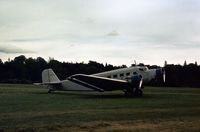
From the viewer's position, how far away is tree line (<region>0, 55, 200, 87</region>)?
283 ft

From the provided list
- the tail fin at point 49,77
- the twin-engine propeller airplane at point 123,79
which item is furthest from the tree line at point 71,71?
the twin-engine propeller airplane at point 123,79

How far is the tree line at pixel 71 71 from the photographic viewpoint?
86.4 meters

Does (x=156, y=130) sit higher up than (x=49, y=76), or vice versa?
(x=49, y=76)

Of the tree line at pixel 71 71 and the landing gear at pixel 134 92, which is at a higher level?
the tree line at pixel 71 71

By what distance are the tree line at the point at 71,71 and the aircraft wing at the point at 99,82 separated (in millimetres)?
32926

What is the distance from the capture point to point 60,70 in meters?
116

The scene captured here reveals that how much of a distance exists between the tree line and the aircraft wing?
3293cm

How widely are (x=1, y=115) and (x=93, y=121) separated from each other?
17.6 feet

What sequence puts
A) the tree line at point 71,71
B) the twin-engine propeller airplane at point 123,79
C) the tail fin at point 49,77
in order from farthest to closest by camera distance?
the tree line at point 71,71, the tail fin at point 49,77, the twin-engine propeller airplane at point 123,79

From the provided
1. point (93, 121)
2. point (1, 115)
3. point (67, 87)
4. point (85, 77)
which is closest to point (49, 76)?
point (67, 87)

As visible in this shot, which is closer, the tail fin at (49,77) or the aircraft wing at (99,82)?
the aircraft wing at (99,82)

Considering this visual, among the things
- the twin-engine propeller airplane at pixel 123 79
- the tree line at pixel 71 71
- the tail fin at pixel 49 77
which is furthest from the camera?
the tree line at pixel 71 71

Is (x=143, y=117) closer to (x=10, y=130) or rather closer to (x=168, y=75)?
(x=10, y=130)

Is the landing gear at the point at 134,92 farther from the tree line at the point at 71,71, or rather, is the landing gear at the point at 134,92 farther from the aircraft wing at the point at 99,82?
the tree line at the point at 71,71
